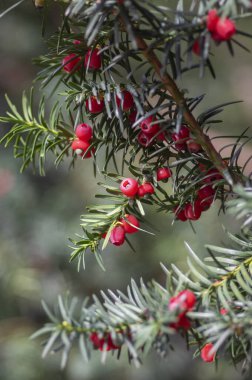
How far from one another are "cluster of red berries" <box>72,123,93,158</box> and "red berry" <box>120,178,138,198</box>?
5cm

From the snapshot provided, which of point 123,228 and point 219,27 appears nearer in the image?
point 219,27

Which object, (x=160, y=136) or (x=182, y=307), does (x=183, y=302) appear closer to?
(x=182, y=307)

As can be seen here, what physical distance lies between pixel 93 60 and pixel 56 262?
5.21ft

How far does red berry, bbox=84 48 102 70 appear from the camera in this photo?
0.49 metres

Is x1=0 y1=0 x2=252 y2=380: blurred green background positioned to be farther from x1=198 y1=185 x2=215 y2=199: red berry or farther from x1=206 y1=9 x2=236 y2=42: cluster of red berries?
x1=206 y1=9 x2=236 y2=42: cluster of red berries

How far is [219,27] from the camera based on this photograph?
0.38m

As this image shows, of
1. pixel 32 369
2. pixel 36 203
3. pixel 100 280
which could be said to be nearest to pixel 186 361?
pixel 100 280

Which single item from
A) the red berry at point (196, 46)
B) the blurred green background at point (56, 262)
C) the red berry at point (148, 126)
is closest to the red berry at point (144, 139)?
the red berry at point (148, 126)

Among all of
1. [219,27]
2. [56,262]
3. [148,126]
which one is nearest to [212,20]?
[219,27]

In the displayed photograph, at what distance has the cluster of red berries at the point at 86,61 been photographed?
49cm

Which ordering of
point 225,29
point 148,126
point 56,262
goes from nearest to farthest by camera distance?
point 225,29
point 148,126
point 56,262

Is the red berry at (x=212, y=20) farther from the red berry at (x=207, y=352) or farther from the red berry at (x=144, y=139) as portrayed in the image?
the red berry at (x=207, y=352)

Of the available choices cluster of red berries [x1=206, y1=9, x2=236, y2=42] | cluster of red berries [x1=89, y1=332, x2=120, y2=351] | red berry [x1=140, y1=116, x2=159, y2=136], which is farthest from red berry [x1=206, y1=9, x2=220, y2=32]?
cluster of red berries [x1=89, y1=332, x2=120, y2=351]

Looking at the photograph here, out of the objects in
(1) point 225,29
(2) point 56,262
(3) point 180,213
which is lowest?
(2) point 56,262
